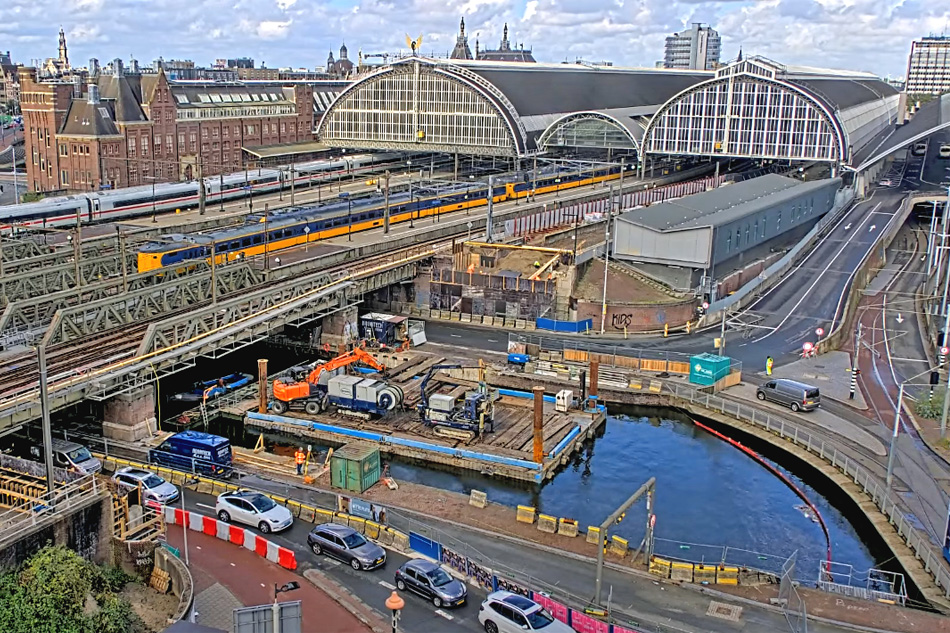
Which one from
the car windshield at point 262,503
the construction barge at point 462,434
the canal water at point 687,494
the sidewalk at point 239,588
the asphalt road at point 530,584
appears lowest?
the canal water at point 687,494

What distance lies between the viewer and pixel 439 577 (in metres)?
28.5

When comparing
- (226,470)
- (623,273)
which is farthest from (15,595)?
(623,273)

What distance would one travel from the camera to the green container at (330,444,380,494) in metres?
38.1

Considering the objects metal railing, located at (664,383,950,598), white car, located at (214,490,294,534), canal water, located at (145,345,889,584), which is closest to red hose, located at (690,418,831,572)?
canal water, located at (145,345,889,584)

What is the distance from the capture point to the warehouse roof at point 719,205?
68.5 meters

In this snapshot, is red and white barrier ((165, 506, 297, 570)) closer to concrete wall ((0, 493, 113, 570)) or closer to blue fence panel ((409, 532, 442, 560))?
blue fence panel ((409, 532, 442, 560))

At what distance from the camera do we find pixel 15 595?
20.1 metres

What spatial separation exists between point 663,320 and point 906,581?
29.9 meters

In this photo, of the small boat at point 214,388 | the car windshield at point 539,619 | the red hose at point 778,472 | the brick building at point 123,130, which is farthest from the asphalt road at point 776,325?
the brick building at point 123,130

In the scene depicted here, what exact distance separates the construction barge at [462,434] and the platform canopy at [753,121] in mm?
64100

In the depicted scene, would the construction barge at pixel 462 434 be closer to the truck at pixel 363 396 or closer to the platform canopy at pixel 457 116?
the truck at pixel 363 396

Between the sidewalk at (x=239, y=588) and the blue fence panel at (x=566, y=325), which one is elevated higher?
the blue fence panel at (x=566, y=325)

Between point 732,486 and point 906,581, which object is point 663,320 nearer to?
point 732,486

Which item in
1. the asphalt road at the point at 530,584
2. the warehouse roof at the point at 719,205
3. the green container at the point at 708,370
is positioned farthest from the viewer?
the warehouse roof at the point at 719,205
